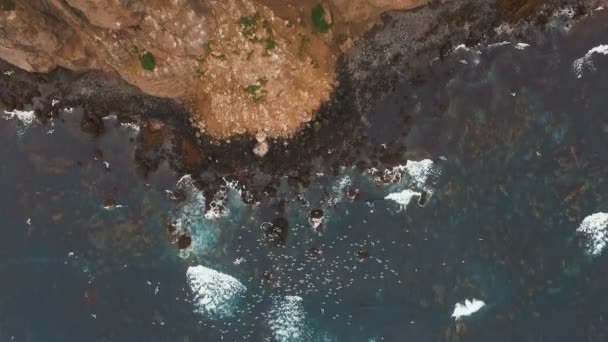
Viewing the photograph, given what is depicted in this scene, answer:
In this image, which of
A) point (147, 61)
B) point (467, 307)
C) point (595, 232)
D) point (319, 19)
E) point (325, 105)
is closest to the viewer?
point (147, 61)

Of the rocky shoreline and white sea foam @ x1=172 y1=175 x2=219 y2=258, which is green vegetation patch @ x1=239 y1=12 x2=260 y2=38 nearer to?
the rocky shoreline

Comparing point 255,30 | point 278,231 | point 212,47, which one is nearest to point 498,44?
point 255,30

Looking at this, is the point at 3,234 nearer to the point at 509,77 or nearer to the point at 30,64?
the point at 30,64

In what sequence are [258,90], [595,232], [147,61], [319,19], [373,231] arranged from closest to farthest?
[147,61] < [319,19] < [258,90] < [595,232] < [373,231]

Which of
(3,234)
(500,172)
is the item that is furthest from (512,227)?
(3,234)

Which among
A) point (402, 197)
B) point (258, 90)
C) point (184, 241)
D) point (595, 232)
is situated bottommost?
point (184, 241)

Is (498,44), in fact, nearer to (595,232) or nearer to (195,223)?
(595,232)

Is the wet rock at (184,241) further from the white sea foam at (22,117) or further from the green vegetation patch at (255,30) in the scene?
the green vegetation patch at (255,30)

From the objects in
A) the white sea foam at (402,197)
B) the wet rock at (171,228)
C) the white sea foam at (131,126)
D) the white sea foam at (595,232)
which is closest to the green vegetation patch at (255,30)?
the white sea foam at (131,126)
